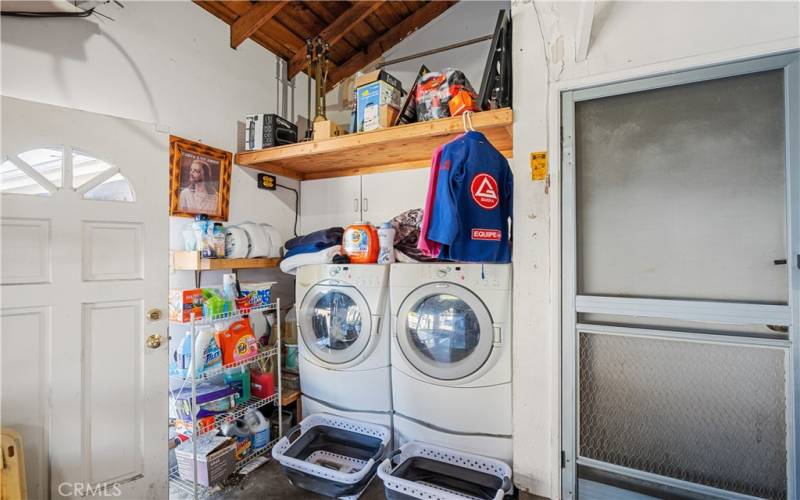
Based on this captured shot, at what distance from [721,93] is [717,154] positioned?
0.25m

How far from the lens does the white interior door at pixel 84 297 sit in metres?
1.28

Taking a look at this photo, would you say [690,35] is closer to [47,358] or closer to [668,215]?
[668,215]

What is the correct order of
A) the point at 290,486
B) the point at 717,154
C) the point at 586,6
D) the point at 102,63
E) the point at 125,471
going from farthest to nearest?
the point at 290,486 → the point at 102,63 → the point at 125,471 → the point at 717,154 → the point at 586,6

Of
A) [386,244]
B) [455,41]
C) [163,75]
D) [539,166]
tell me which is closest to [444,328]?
[386,244]

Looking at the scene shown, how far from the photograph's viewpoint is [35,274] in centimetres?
131

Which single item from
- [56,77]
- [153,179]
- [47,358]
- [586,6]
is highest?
[586,6]

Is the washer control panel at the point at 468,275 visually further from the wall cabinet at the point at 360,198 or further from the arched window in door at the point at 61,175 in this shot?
the arched window in door at the point at 61,175

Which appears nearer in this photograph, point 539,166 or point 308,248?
point 539,166

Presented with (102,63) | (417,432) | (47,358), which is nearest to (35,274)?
(47,358)

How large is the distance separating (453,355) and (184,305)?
1444 mm

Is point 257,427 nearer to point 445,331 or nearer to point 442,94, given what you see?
point 445,331

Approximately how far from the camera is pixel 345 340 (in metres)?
2.12

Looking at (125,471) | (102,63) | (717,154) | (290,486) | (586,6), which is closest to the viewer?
(586,6)

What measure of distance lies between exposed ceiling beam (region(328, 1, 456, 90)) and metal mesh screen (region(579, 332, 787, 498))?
8.80 ft
